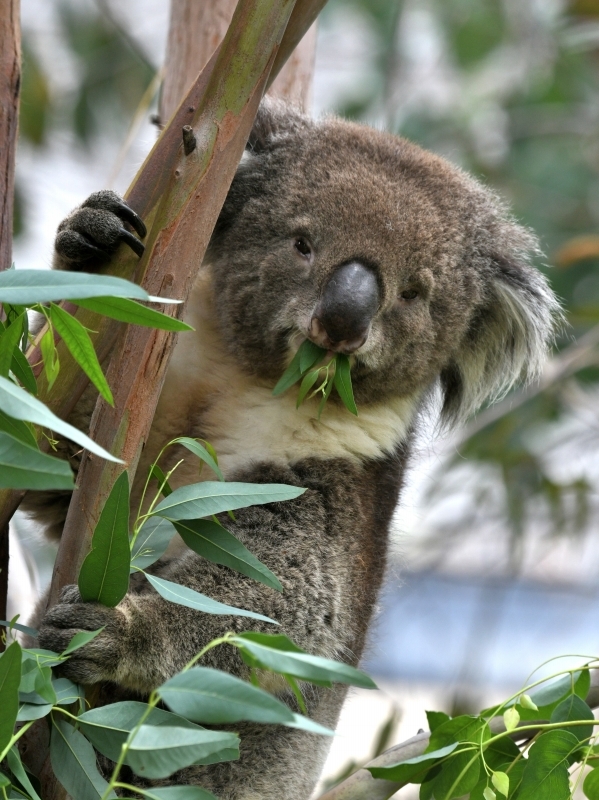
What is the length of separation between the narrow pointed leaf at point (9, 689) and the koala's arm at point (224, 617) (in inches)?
13.5

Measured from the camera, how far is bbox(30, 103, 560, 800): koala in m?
1.86

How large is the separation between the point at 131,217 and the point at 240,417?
2.04ft

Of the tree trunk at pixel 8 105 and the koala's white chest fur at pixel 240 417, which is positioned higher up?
the tree trunk at pixel 8 105

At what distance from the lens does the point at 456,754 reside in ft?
5.06

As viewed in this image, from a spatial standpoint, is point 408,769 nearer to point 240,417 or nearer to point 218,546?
point 218,546

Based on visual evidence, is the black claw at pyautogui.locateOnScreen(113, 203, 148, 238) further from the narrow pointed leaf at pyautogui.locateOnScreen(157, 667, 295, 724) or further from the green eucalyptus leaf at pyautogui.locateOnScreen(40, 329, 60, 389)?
the narrow pointed leaf at pyautogui.locateOnScreen(157, 667, 295, 724)

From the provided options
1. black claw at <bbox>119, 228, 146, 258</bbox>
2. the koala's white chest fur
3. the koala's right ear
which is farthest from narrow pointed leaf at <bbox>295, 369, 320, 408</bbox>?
the koala's right ear

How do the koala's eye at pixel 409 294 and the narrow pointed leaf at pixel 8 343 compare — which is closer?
the narrow pointed leaf at pixel 8 343

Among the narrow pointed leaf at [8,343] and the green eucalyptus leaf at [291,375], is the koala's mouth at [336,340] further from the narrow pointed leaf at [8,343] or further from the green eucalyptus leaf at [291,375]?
the narrow pointed leaf at [8,343]

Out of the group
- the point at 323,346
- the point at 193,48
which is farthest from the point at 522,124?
the point at 323,346

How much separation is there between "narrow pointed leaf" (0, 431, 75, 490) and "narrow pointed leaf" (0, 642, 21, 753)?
0.76ft

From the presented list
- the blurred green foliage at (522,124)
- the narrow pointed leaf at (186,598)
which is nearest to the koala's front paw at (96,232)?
the narrow pointed leaf at (186,598)

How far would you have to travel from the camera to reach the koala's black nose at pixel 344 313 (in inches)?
71.2

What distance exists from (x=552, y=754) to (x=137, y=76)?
17.9 ft
